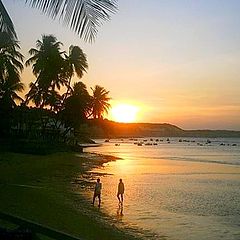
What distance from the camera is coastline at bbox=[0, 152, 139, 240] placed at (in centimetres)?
1429

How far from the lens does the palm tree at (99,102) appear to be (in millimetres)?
66875

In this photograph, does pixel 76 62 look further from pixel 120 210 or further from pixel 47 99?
pixel 120 210

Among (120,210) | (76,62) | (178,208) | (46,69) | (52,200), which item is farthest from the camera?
(76,62)

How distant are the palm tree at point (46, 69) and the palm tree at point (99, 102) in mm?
15346

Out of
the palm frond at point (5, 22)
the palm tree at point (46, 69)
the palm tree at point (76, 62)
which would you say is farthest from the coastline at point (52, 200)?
the palm tree at point (76, 62)

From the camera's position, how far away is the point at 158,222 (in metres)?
17.5

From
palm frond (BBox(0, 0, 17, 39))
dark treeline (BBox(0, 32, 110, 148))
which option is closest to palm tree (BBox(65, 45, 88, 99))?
dark treeline (BBox(0, 32, 110, 148))

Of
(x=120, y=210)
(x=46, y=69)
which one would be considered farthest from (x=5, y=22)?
(x=46, y=69)

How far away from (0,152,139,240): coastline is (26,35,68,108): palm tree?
14141mm

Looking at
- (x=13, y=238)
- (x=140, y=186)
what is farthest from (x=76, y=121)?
(x=13, y=238)

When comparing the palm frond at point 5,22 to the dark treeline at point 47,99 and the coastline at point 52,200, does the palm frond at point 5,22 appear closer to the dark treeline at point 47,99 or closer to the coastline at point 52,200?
the coastline at point 52,200

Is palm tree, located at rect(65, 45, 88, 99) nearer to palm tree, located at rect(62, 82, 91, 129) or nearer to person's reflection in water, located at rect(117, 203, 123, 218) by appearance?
palm tree, located at rect(62, 82, 91, 129)

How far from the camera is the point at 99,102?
67750 millimetres

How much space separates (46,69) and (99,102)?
21.6 meters
